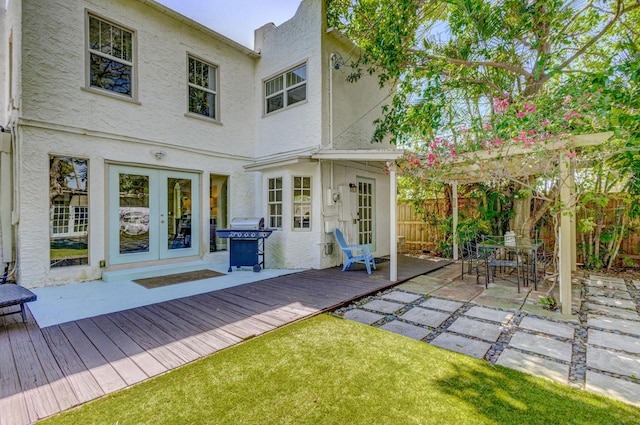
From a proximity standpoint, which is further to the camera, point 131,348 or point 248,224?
point 248,224

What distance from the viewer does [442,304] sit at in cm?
485

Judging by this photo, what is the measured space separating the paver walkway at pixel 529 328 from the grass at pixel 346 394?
0.32 metres

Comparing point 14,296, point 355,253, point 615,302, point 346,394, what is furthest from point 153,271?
point 615,302

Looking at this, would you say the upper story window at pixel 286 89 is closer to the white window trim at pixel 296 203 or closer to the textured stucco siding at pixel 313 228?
the textured stucco siding at pixel 313 228

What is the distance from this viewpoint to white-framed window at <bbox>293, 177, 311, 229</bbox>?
7.56 metres

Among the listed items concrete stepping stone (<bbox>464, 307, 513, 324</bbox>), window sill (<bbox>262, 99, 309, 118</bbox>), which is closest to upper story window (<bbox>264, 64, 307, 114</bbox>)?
window sill (<bbox>262, 99, 309, 118</bbox>)

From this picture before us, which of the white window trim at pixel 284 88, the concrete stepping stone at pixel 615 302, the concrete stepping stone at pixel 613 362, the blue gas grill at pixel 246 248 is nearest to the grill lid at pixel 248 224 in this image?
the blue gas grill at pixel 246 248

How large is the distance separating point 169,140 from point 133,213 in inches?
76.8

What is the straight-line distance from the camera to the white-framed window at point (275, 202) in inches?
309

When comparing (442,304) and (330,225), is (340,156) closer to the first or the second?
(330,225)

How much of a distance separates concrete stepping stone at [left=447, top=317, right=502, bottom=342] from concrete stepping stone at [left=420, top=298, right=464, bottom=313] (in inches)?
17.6

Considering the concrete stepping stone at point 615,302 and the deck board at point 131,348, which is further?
the concrete stepping stone at point 615,302

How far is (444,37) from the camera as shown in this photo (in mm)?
7418

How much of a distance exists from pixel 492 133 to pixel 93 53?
316 inches
